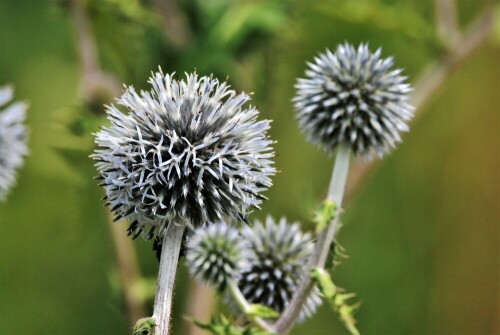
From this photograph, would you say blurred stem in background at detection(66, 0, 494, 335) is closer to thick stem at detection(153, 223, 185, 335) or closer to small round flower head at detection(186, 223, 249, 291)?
small round flower head at detection(186, 223, 249, 291)

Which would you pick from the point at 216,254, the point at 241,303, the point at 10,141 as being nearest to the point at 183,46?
the point at 10,141

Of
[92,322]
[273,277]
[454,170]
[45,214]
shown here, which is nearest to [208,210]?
[273,277]

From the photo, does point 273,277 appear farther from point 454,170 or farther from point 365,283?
point 454,170

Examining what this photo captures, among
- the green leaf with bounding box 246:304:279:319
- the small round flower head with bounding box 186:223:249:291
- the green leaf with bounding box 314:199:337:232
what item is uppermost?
the green leaf with bounding box 314:199:337:232

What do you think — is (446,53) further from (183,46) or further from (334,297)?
(334,297)

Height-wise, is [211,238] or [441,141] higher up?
[441,141]

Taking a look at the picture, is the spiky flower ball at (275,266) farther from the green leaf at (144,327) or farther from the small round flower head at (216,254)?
the green leaf at (144,327)

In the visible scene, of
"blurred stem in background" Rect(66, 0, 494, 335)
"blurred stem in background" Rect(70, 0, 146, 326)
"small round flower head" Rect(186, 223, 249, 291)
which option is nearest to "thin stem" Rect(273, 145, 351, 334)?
"small round flower head" Rect(186, 223, 249, 291)
